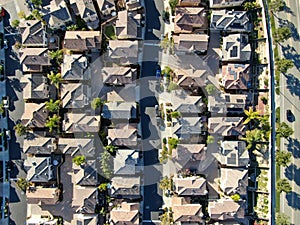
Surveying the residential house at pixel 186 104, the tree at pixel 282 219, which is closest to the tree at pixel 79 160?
the residential house at pixel 186 104

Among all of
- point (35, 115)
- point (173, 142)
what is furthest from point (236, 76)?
point (35, 115)

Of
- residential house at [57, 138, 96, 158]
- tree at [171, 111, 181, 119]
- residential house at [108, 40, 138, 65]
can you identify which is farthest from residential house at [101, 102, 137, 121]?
residential house at [108, 40, 138, 65]

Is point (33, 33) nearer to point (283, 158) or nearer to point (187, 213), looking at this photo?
point (187, 213)

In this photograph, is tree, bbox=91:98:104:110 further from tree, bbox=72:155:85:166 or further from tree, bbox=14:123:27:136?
tree, bbox=14:123:27:136

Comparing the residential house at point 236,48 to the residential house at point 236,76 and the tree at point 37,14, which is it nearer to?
the residential house at point 236,76

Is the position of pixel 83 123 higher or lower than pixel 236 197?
higher

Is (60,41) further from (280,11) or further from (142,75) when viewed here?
(280,11)
